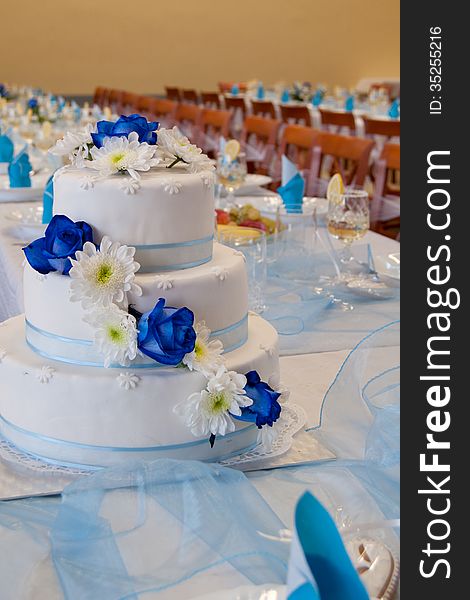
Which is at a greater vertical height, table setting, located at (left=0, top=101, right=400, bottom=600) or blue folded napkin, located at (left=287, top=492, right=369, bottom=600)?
blue folded napkin, located at (left=287, top=492, right=369, bottom=600)

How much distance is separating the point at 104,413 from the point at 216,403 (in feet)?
0.44

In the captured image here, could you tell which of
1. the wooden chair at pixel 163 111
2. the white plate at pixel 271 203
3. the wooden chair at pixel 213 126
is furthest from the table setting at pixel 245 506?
the wooden chair at pixel 163 111

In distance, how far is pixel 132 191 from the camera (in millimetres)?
1049

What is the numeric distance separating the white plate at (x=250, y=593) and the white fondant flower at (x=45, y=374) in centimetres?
37

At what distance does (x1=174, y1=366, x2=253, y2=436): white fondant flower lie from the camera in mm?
1017

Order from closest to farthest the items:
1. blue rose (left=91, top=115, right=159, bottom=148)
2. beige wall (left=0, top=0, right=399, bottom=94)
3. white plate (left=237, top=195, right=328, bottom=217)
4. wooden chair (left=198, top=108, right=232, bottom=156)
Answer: blue rose (left=91, top=115, right=159, bottom=148) → white plate (left=237, top=195, right=328, bottom=217) → wooden chair (left=198, top=108, right=232, bottom=156) → beige wall (left=0, top=0, right=399, bottom=94)

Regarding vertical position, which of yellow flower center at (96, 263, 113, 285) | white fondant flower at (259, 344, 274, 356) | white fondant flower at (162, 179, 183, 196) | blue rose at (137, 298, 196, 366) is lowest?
white fondant flower at (259, 344, 274, 356)

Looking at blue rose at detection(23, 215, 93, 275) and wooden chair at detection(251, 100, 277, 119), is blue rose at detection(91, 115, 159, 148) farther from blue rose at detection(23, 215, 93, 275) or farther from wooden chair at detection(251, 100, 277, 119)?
wooden chair at detection(251, 100, 277, 119)

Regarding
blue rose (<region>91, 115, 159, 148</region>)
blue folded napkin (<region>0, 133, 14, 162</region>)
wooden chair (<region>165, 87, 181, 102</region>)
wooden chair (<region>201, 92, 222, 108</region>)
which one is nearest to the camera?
blue rose (<region>91, 115, 159, 148</region>)

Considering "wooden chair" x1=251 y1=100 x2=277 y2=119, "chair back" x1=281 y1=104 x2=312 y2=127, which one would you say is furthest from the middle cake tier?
"wooden chair" x1=251 y1=100 x2=277 y2=119

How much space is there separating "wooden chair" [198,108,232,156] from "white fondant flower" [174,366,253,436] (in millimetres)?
4278

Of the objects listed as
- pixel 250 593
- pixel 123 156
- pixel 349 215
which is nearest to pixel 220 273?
pixel 123 156

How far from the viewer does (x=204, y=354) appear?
1042 millimetres

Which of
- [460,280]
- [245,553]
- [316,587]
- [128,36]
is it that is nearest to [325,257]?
[460,280]
